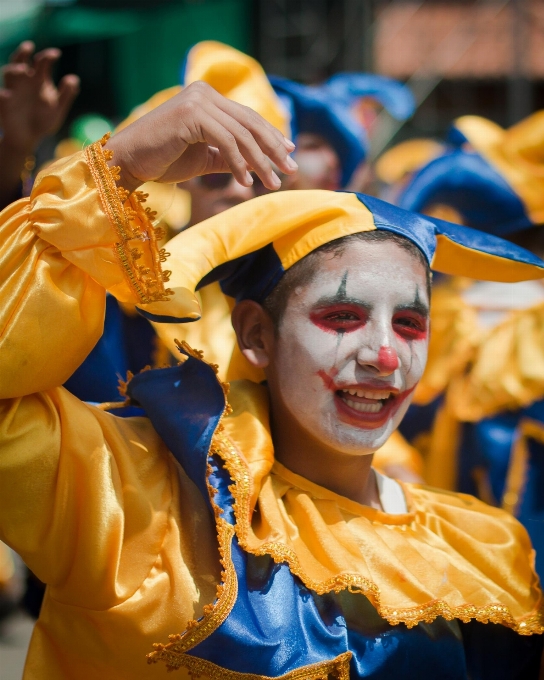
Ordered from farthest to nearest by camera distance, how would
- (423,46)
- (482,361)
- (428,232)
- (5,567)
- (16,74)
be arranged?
(423,46), (5,567), (482,361), (16,74), (428,232)

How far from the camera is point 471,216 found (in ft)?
11.9

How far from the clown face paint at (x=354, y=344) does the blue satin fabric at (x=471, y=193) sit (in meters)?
1.94

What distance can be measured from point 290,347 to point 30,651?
0.70 meters

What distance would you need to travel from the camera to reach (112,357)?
2211mm

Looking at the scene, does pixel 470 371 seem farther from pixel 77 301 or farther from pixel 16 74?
pixel 77 301

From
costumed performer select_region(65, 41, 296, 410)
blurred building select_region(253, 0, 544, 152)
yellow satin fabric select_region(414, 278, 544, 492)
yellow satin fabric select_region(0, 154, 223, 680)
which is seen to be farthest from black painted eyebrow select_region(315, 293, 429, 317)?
blurred building select_region(253, 0, 544, 152)

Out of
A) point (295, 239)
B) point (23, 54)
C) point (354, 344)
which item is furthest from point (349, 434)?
point (23, 54)

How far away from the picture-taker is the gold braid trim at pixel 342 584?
1.57 metres

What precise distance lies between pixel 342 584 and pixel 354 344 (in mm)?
407

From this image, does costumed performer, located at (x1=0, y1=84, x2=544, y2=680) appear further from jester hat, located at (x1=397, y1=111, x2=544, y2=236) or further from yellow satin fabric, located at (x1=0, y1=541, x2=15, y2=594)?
yellow satin fabric, located at (x1=0, y1=541, x2=15, y2=594)

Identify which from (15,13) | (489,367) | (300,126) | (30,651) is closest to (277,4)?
(15,13)

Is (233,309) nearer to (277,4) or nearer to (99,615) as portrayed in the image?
(99,615)

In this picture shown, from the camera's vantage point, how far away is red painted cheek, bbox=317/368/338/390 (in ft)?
5.41

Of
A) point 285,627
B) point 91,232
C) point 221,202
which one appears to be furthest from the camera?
point 221,202
